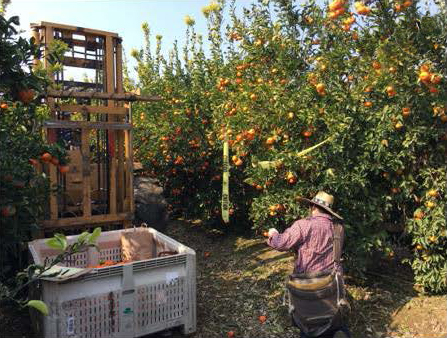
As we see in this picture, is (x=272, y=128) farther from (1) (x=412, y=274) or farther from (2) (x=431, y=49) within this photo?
(1) (x=412, y=274)

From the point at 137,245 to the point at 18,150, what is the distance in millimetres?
1465

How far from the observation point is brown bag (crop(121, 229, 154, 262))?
4.33 meters

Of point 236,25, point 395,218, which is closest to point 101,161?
point 236,25

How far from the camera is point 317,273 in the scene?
342cm

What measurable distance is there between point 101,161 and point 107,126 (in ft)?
2.72

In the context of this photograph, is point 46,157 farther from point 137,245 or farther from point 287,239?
point 287,239

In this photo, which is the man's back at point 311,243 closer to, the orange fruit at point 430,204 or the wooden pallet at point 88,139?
the orange fruit at point 430,204

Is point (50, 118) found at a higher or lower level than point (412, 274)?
higher

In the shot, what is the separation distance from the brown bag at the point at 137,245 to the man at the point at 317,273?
1.49 m

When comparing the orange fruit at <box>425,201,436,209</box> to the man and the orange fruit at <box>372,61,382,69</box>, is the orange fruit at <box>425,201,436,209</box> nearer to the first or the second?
the man

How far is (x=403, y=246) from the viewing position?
4.75 m

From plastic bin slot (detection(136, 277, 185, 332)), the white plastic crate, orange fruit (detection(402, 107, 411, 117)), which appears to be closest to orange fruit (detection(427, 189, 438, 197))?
orange fruit (detection(402, 107, 411, 117))

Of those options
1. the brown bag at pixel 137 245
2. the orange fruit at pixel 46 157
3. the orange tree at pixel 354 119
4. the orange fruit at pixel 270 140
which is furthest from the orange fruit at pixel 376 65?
the orange fruit at pixel 46 157

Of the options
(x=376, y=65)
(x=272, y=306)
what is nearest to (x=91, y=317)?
(x=272, y=306)
